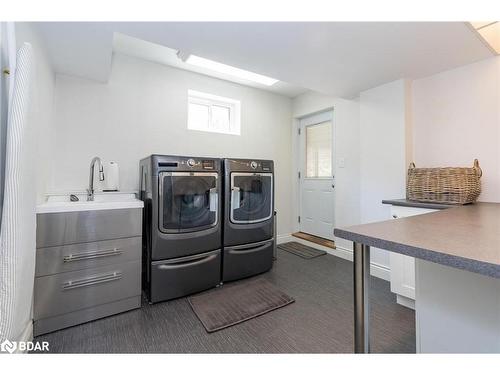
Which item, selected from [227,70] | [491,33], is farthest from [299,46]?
[491,33]

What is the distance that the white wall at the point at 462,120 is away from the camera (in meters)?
1.79

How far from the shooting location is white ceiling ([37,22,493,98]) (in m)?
1.47

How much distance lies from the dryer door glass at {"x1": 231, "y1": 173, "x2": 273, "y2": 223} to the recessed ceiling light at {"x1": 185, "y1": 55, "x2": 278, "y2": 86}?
1.10 m

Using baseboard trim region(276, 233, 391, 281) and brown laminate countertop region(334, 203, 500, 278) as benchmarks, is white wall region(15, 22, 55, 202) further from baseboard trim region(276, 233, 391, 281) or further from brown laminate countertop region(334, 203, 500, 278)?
baseboard trim region(276, 233, 391, 281)

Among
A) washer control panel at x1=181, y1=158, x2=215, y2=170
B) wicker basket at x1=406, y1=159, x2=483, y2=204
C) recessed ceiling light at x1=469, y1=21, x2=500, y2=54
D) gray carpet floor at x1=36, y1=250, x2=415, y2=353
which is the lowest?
gray carpet floor at x1=36, y1=250, x2=415, y2=353

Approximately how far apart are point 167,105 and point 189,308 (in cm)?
225

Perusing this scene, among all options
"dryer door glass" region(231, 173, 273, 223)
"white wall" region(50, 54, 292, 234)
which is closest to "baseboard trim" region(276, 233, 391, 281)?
"dryer door glass" region(231, 173, 273, 223)

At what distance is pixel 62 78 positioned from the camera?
2.21 m

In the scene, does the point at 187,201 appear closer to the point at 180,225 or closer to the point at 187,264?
the point at 180,225

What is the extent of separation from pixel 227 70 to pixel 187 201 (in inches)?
68.6

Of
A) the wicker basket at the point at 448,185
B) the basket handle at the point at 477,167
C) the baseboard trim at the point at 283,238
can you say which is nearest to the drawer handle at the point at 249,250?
the baseboard trim at the point at 283,238

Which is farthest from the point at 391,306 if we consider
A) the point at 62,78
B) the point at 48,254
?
the point at 62,78

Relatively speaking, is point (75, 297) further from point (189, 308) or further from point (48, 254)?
point (189, 308)

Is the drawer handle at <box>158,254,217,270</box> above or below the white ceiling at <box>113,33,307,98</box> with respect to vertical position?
below
